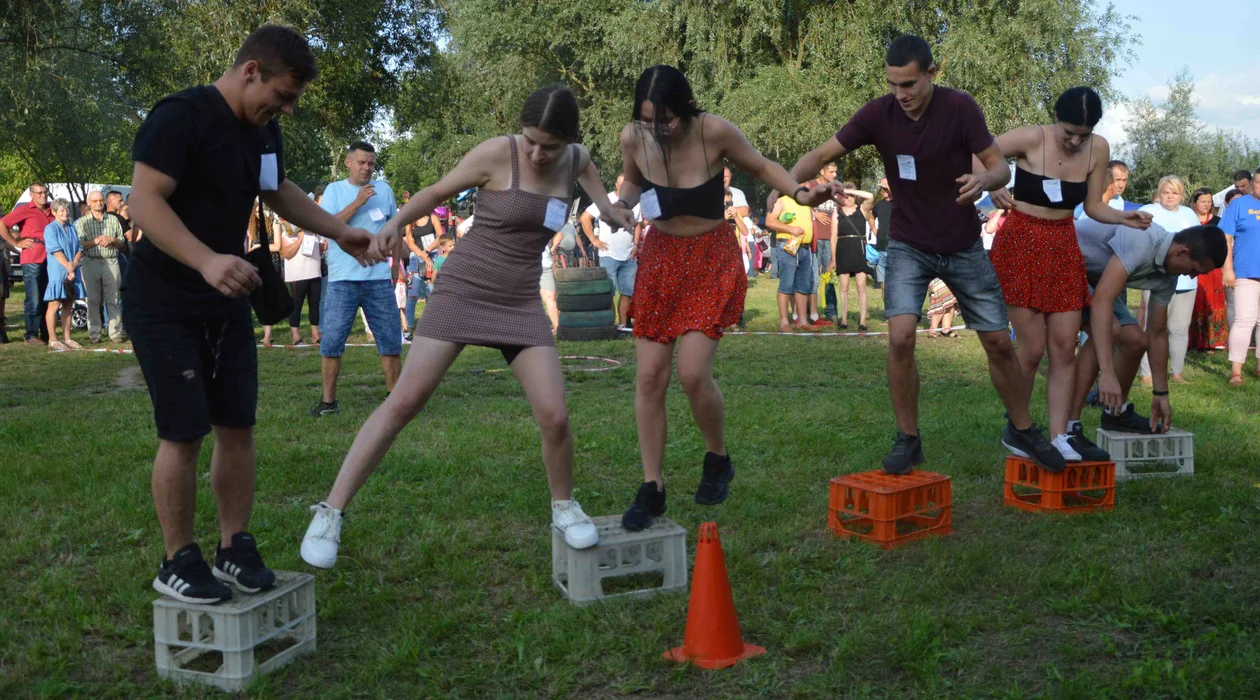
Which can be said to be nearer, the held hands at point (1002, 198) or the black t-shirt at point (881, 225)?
the held hands at point (1002, 198)

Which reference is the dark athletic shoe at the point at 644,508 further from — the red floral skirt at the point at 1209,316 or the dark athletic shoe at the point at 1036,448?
the red floral skirt at the point at 1209,316

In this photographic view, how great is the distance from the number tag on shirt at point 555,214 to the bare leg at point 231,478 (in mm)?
1311

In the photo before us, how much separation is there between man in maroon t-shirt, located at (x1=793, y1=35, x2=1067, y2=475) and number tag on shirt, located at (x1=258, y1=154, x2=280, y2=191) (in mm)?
2399

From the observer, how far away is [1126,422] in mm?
6570

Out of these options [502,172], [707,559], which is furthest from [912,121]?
[707,559]

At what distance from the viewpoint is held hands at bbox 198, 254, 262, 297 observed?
3.14 m

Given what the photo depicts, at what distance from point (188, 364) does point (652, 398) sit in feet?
6.25

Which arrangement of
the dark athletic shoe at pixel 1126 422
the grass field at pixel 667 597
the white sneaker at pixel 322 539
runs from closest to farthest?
1. the grass field at pixel 667 597
2. the white sneaker at pixel 322 539
3. the dark athletic shoe at pixel 1126 422

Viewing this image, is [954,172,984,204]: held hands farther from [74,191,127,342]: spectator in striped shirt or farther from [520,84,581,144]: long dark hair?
[74,191,127,342]: spectator in striped shirt

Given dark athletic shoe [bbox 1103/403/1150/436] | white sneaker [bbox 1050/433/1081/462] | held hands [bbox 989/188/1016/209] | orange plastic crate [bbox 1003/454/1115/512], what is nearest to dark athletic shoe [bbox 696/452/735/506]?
orange plastic crate [bbox 1003/454/1115/512]

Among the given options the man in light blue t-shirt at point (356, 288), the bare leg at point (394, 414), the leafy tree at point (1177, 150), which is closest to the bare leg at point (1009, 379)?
the bare leg at point (394, 414)

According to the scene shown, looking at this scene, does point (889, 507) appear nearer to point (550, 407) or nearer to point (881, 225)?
point (550, 407)

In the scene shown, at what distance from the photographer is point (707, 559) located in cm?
353

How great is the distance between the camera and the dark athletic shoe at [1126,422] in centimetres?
650
